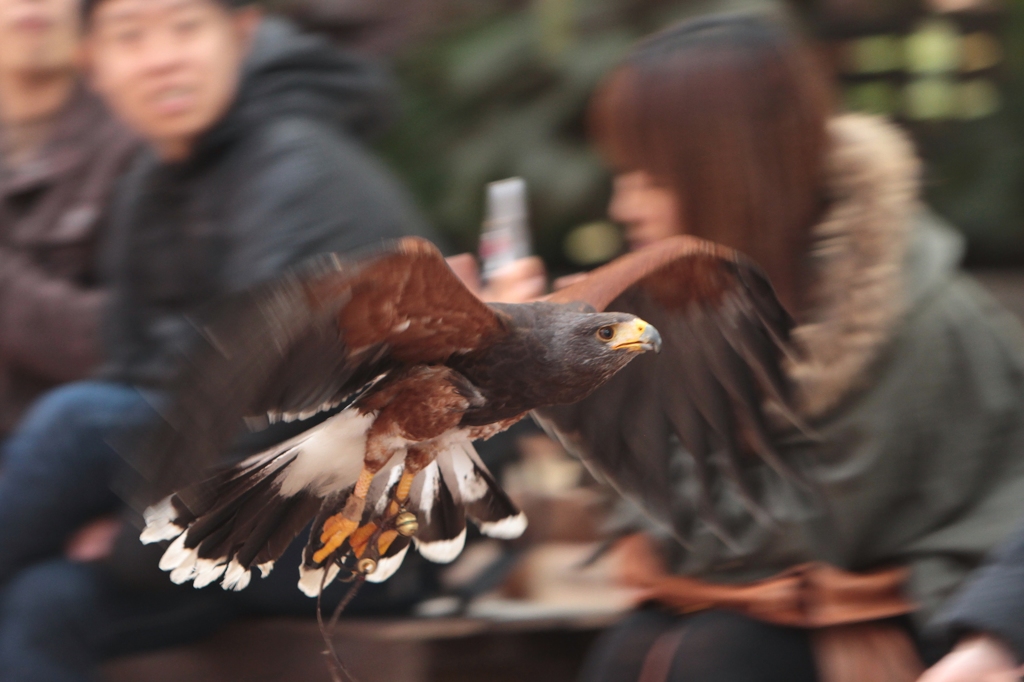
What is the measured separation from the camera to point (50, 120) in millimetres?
3781

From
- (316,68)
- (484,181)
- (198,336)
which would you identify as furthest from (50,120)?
(198,336)

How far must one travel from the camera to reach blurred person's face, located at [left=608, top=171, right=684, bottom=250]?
9.05ft

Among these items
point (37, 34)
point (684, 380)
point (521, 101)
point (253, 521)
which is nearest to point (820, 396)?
point (684, 380)

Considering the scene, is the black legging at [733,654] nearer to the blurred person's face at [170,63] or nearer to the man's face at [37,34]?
the blurred person's face at [170,63]

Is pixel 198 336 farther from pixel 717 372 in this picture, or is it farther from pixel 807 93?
pixel 807 93

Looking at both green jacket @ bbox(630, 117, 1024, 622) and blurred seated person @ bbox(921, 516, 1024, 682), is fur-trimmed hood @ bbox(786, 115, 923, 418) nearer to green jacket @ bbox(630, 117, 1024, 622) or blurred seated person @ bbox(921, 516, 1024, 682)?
green jacket @ bbox(630, 117, 1024, 622)

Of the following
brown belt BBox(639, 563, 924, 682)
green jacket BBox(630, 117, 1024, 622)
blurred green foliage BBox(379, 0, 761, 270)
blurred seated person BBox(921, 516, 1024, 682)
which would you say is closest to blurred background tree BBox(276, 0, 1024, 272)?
blurred green foliage BBox(379, 0, 761, 270)

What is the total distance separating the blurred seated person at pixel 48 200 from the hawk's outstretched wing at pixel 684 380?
1.42m

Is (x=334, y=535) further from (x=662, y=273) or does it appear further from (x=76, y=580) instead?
(x=76, y=580)

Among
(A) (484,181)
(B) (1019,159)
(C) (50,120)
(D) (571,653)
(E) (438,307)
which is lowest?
(D) (571,653)

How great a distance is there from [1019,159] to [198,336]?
410 cm

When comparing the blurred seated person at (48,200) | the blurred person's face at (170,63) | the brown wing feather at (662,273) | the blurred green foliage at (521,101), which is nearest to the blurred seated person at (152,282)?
the blurred person's face at (170,63)

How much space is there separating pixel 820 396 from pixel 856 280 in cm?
24

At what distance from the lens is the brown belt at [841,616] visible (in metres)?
2.49
